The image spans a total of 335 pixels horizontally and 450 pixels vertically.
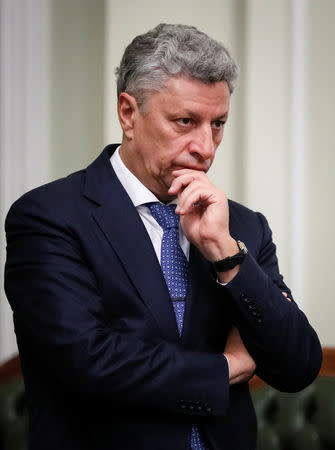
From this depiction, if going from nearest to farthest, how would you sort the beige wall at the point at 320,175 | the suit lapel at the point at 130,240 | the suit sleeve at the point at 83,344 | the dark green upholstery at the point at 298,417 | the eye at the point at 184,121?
the suit sleeve at the point at 83,344 < the suit lapel at the point at 130,240 < the eye at the point at 184,121 < the dark green upholstery at the point at 298,417 < the beige wall at the point at 320,175

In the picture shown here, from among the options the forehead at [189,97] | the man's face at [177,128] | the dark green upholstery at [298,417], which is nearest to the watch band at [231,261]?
the man's face at [177,128]

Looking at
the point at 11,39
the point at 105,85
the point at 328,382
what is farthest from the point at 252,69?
the point at 328,382

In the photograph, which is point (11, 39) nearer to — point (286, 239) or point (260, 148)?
point (260, 148)

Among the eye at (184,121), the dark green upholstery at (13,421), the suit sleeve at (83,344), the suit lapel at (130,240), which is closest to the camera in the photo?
the suit sleeve at (83,344)

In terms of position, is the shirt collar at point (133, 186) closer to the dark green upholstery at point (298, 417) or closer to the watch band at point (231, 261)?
the watch band at point (231, 261)

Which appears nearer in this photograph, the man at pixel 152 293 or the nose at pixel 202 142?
the man at pixel 152 293

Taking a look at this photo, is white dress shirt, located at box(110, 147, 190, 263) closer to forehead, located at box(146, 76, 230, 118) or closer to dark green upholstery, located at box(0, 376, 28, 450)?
forehead, located at box(146, 76, 230, 118)

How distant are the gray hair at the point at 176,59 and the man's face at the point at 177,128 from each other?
0.07 ft

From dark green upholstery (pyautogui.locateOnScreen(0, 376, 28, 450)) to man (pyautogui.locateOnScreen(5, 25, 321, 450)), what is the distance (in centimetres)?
120

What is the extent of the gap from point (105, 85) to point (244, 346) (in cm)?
169

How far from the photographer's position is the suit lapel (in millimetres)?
1623

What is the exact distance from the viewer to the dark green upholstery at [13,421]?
9.15 ft

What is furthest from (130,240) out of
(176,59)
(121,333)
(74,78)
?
(74,78)

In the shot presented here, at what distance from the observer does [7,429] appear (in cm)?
281
